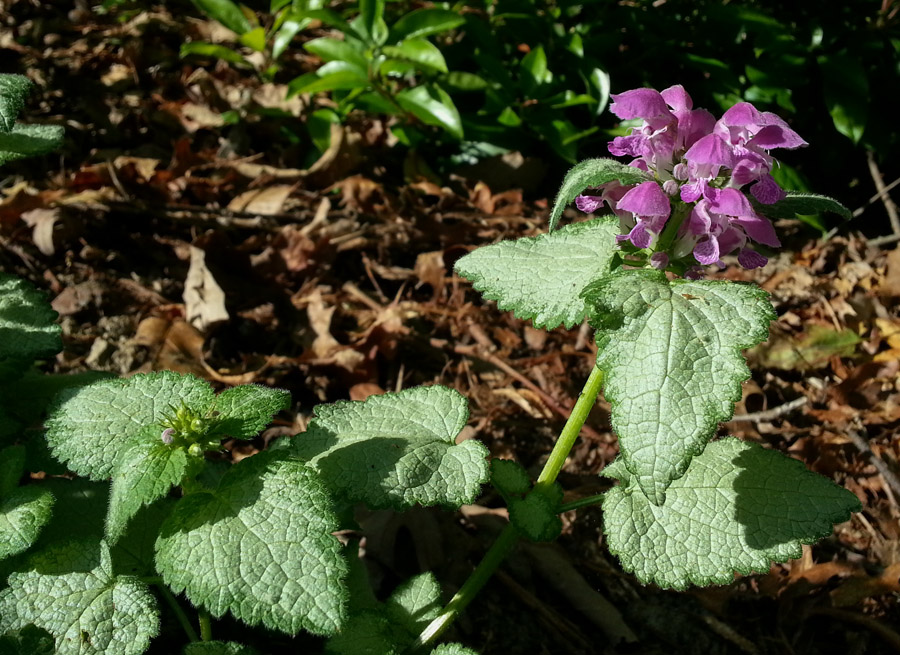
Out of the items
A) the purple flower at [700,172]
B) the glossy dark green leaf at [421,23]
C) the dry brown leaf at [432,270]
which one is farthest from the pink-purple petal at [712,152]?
the glossy dark green leaf at [421,23]

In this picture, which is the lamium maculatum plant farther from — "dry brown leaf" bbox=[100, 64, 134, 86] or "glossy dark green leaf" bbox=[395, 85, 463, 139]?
"dry brown leaf" bbox=[100, 64, 134, 86]

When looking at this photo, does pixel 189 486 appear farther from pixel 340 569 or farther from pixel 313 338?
pixel 313 338

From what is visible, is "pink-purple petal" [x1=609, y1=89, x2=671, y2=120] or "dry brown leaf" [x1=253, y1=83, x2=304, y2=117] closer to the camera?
"pink-purple petal" [x1=609, y1=89, x2=671, y2=120]

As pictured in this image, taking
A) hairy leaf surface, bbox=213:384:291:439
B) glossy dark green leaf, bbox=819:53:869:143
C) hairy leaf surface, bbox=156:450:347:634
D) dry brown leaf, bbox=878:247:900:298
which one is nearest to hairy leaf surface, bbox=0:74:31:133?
hairy leaf surface, bbox=213:384:291:439

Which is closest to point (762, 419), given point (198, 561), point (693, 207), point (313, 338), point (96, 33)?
point (693, 207)

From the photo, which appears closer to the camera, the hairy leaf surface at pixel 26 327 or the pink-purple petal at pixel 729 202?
the pink-purple petal at pixel 729 202

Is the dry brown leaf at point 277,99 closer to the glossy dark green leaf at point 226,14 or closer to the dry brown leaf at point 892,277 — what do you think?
the glossy dark green leaf at point 226,14
